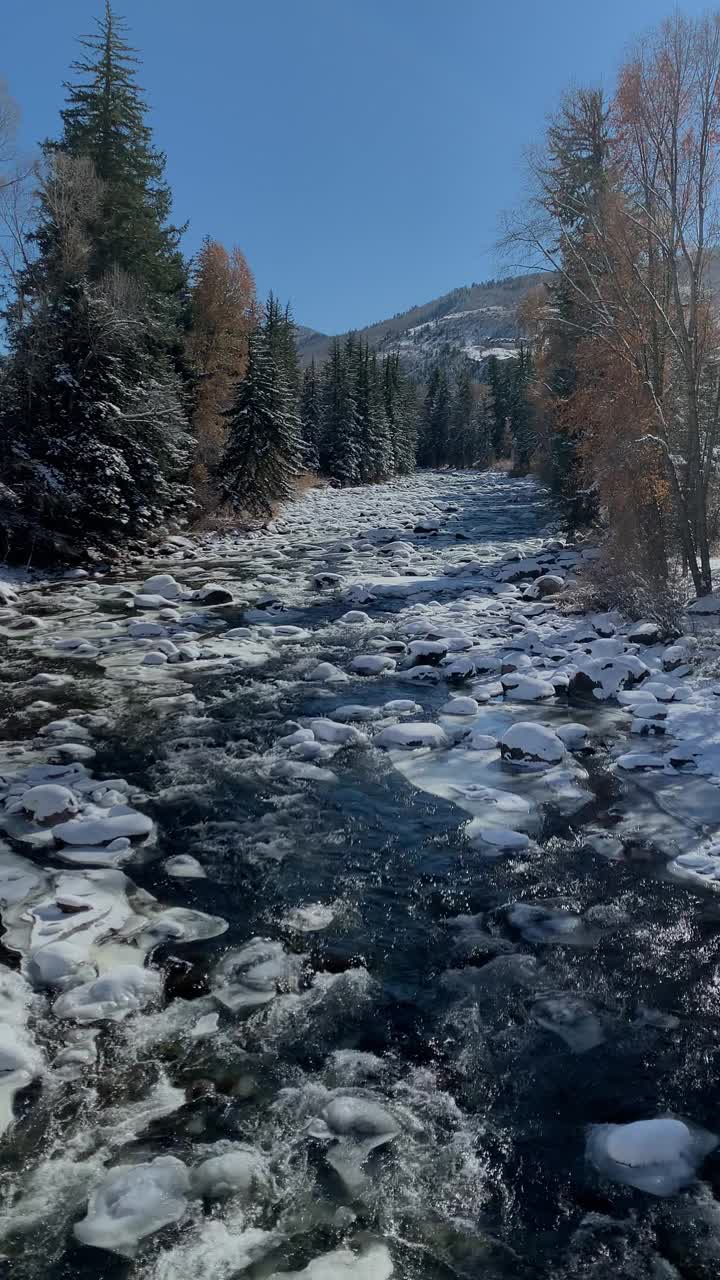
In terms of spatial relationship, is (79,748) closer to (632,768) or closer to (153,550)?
(632,768)

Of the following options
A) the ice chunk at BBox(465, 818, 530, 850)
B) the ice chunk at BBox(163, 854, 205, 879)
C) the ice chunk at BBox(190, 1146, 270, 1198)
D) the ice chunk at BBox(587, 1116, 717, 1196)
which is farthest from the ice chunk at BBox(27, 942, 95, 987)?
the ice chunk at BBox(465, 818, 530, 850)

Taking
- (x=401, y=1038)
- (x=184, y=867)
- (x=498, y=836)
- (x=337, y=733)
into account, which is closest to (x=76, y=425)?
(x=337, y=733)

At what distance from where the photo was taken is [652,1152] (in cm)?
275

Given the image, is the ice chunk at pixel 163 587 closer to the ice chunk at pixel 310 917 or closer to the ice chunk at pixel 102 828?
the ice chunk at pixel 102 828

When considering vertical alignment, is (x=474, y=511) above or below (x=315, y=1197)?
above

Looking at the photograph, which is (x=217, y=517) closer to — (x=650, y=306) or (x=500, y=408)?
(x=650, y=306)

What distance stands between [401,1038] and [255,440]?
2363 cm

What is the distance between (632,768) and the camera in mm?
6289

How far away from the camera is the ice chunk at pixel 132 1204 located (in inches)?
94.4

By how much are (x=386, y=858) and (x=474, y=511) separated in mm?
28505

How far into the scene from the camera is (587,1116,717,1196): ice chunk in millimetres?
2672

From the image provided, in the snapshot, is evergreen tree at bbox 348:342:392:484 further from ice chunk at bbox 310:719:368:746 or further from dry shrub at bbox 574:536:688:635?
ice chunk at bbox 310:719:368:746

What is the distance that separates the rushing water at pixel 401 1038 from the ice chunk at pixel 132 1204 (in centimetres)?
4

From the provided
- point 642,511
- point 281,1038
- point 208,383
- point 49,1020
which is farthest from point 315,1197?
point 208,383
